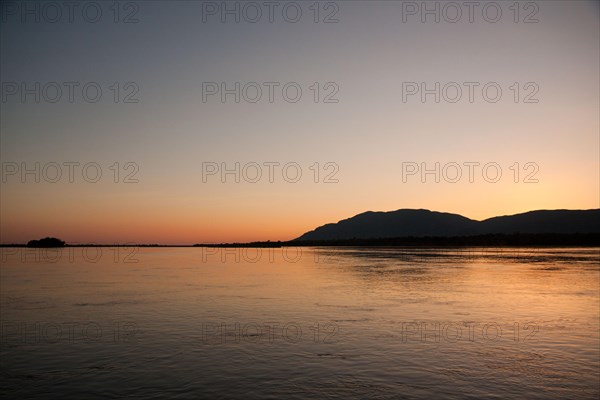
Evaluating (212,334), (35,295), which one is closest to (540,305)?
(212,334)

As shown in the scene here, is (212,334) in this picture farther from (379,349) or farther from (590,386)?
(590,386)

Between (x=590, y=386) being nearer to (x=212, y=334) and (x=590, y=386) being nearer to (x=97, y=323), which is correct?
(x=212, y=334)

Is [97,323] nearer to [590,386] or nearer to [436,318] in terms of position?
[436,318]

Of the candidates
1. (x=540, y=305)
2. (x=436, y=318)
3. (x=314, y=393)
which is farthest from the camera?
(x=540, y=305)

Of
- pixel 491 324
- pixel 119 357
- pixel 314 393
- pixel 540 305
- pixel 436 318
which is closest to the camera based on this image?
pixel 314 393

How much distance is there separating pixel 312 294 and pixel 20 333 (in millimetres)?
18957

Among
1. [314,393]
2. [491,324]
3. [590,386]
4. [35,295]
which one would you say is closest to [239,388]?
[314,393]

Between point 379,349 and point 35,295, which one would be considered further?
point 35,295

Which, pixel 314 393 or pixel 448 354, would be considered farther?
pixel 448 354

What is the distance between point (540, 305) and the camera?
28.2 meters

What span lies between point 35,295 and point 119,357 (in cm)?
2119

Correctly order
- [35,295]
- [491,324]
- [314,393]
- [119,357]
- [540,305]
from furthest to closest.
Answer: [35,295], [540,305], [491,324], [119,357], [314,393]

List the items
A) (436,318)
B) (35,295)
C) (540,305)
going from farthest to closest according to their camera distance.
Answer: (35,295) < (540,305) < (436,318)

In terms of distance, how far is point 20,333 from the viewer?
68.2 feet
